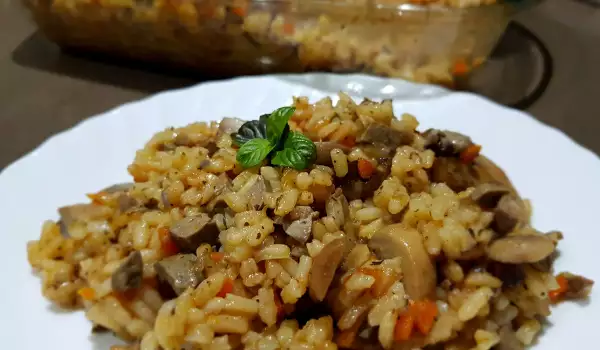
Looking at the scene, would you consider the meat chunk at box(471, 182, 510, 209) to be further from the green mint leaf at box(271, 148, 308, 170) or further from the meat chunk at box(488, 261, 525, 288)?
the green mint leaf at box(271, 148, 308, 170)

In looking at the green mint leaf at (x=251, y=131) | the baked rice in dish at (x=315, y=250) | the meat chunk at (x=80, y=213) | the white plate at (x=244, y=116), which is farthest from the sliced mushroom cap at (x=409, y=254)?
the meat chunk at (x=80, y=213)

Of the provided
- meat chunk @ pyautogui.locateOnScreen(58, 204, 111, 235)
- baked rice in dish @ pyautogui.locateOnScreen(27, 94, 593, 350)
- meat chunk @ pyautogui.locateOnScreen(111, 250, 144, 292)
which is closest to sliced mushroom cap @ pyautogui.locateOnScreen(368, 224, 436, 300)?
baked rice in dish @ pyautogui.locateOnScreen(27, 94, 593, 350)

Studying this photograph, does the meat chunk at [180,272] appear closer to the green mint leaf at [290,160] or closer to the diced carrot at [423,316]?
the green mint leaf at [290,160]

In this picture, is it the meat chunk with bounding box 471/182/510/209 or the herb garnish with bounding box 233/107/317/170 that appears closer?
the herb garnish with bounding box 233/107/317/170

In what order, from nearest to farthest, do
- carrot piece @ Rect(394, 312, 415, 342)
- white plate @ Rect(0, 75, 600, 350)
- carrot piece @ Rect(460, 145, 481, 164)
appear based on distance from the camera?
carrot piece @ Rect(394, 312, 415, 342), white plate @ Rect(0, 75, 600, 350), carrot piece @ Rect(460, 145, 481, 164)

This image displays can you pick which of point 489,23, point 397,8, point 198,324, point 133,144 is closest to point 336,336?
point 198,324

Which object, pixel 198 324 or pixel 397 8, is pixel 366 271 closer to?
pixel 198 324
